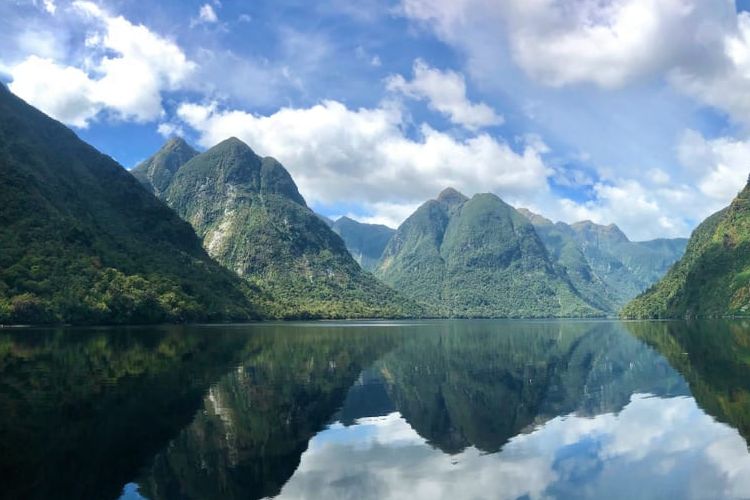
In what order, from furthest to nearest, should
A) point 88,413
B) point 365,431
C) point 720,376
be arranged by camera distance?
point 720,376 → point 88,413 → point 365,431

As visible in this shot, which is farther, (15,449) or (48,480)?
(15,449)

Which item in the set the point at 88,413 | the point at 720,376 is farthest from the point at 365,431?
the point at 720,376

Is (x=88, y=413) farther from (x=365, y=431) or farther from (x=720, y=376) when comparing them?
(x=720, y=376)

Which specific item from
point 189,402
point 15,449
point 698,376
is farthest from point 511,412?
point 15,449

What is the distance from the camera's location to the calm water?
965 inches

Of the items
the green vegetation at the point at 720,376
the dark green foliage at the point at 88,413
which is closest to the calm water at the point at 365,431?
the dark green foliage at the point at 88,413

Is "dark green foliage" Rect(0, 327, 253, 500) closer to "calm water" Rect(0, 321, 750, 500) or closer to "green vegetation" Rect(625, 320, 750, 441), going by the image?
"calm water" Rect(0, 321, 750, 500)

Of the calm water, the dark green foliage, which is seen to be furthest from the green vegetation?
the dark green foliage

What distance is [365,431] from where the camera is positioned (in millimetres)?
36250

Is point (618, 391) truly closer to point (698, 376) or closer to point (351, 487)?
point (698, 376)

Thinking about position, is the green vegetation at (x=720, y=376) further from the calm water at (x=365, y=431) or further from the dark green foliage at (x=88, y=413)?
the dark green foliage at (x=88, y=413)

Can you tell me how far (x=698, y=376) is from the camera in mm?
58188

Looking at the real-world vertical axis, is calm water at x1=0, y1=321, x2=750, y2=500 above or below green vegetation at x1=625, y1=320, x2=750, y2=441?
below

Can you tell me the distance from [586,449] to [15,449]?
95.4ft
